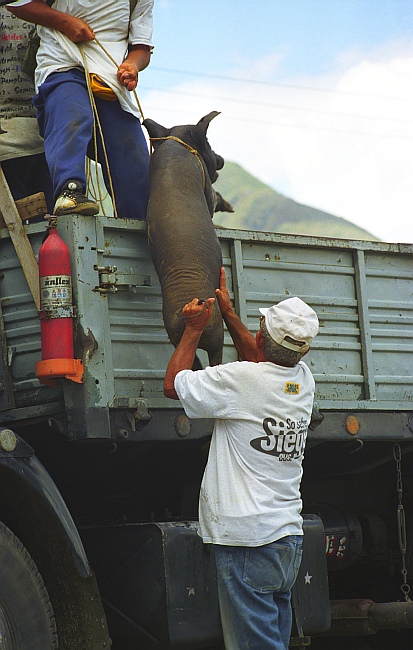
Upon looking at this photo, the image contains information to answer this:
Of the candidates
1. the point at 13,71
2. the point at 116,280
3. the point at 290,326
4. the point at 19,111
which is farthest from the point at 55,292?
the point at 13,71

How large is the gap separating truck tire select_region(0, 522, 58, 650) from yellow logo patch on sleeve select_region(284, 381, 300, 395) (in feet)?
4.14

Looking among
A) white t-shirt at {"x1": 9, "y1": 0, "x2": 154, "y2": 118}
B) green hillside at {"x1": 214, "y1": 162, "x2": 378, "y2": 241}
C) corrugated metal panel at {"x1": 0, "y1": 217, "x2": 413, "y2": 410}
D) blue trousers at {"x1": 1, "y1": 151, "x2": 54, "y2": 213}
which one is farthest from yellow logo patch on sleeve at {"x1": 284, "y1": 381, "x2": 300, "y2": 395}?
green hillside at {"x1": 214, "y1": 162, "x2": 378, "y2": 241}

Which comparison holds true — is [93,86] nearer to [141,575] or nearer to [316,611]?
[141,575]

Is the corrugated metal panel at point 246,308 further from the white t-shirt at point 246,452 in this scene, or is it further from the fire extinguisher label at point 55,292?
the white t-shirt at point 246,452

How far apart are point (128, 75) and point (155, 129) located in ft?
1.12

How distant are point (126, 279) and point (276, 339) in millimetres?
858

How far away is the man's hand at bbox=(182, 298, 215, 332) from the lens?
4414 mm

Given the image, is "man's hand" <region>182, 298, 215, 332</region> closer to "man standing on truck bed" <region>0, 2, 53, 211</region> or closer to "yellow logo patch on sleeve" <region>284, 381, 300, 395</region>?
"yellow logo patch on sleeve" <region>284, 381, 300, 395</region>

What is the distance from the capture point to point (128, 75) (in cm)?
541

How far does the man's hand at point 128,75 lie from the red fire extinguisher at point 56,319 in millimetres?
1281

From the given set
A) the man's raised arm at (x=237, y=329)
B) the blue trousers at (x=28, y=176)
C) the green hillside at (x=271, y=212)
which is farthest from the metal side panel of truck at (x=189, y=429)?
the green hillside at (x=271, y=212)

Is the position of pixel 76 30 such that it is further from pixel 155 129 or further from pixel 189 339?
pixel 189 339

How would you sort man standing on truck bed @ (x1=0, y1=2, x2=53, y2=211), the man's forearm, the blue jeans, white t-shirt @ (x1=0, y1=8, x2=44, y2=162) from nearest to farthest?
1. the blue jeans
2. the man's forearm
3. man standing on truck bed @ (x1=0, y1=2, x2=53, y2=211)
4. white t-shirt @ (x1=0, y1=8, x2=44, y2=162)

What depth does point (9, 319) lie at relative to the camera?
4781 millimetres
